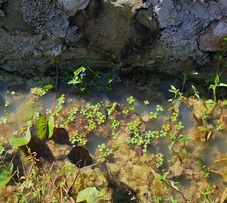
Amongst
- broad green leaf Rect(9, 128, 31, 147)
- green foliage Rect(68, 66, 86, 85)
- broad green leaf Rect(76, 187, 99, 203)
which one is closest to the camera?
broad green leaf Rect(76, 187, 99, 203)

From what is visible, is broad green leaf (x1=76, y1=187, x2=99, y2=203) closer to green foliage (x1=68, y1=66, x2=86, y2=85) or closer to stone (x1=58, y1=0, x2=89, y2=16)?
green foliage (x1=68, y1=66, x2=86, y2=85)

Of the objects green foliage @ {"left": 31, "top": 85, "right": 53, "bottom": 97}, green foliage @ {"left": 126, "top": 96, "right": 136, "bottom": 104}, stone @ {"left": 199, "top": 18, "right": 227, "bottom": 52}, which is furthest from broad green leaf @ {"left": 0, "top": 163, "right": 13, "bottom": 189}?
stone @ {"left": 199, "top": 18, "right": 227, "bottom": 52}

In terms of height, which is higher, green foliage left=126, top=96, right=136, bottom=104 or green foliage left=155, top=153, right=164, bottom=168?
green foliage left=126, top=96, right=136, bottom=104

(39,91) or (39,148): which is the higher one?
(39,91)

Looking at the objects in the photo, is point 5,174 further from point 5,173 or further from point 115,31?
point 115,31

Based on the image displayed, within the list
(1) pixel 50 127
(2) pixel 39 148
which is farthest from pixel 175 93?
(2) pixel 39 148

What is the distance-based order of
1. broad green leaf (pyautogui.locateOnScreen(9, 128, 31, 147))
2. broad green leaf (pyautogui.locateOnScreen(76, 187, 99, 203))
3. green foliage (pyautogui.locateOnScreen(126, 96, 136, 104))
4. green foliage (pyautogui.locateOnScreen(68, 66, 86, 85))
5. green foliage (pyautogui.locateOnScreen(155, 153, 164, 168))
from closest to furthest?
broad green leaf (pyautogui.locateOnScreen(76, 187, 99, 203)) → broad green leaf (pyautogui.locateOnScreen(9, 128, 31, 147)) → green foliage (pyautogui.locateOnScreen(155, 153, 164, 168)) → green foliage (pyautogui.locateOnScreen(68, 66, 86, 85)) → green foliage (pyautogui.locateOnScreen(126, 96, 136, 104))

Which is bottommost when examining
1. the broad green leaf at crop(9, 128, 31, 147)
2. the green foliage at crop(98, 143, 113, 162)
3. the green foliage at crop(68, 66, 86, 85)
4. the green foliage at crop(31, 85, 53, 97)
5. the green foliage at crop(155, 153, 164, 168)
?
the green foliage at crop(98, 143, 113, 162)

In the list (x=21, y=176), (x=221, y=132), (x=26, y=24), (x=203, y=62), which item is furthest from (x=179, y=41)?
(x=21, y=176)
